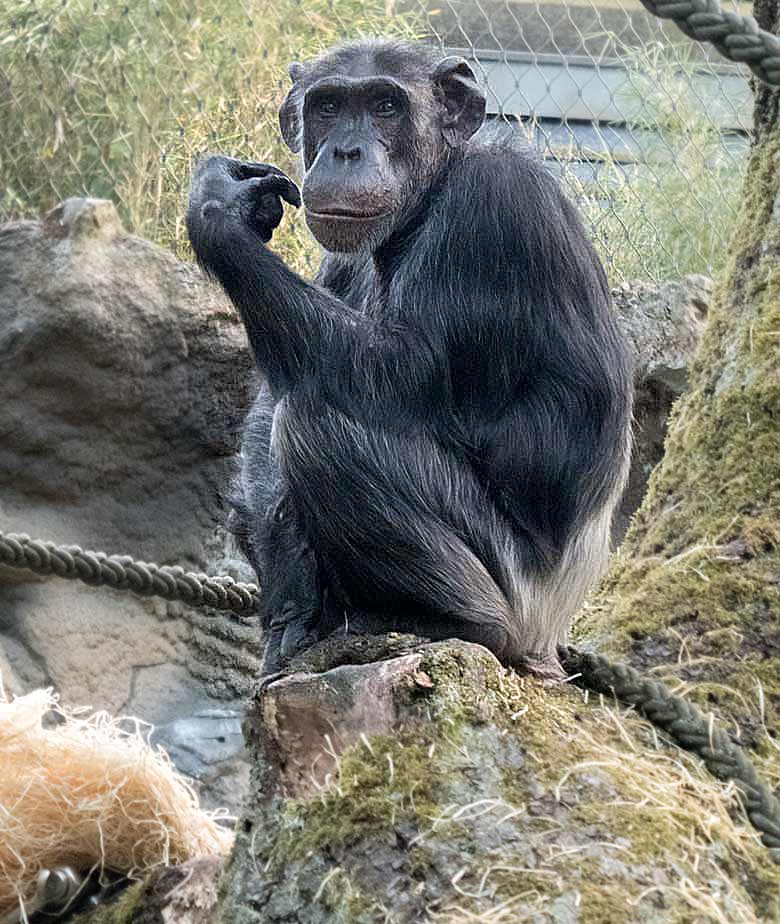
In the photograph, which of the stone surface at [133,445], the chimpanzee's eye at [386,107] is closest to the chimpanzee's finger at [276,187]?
the chimpanzee's eye at [386,107]

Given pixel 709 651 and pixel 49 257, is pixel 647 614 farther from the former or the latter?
pixel 49 257

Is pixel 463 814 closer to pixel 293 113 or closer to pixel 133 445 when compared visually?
pixel 293 113

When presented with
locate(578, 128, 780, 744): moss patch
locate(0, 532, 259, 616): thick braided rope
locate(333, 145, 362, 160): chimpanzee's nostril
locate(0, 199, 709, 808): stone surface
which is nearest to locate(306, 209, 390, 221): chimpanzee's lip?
locate(333, 145, 362, 160): chimpanzee's nostril

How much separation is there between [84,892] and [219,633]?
2.84 meters

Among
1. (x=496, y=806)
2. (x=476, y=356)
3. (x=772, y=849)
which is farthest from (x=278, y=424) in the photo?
(x=772, y=849)

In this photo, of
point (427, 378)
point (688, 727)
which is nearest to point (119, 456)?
point (427, 378)

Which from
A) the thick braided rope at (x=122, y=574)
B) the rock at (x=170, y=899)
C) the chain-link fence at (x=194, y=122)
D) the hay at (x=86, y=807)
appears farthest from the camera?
the chain-link fence at (x=194, y=122)

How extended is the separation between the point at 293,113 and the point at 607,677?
1.72 m

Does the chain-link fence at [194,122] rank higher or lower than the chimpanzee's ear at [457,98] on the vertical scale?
lower

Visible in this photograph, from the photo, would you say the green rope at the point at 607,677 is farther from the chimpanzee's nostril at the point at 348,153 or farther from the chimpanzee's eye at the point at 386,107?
the chimpanzee's eye at the point at 386,107

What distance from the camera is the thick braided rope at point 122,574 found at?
4031 millimetres

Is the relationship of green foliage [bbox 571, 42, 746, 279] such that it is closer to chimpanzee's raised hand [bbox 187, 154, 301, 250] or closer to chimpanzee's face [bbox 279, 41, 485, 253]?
chimpanzee's face [bbox 279, 41, 485, 253]

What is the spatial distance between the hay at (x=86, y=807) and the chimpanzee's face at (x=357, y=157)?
1.35 m

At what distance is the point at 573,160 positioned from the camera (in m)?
6.62
